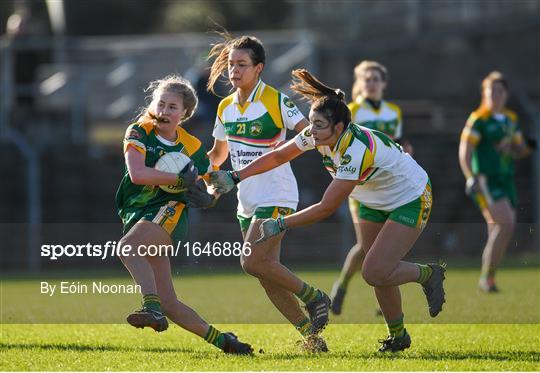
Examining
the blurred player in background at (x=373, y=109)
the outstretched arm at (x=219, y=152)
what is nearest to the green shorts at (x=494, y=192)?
the blurred player in background at (x=373, y=109)

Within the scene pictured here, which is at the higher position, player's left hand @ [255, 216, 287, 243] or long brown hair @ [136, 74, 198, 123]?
long brown hair @ [136, 74, 198, 123]

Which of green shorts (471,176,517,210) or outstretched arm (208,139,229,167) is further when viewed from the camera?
green shorts (471,176,517,210)

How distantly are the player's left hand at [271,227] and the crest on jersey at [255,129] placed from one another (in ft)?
Answer: 3.08

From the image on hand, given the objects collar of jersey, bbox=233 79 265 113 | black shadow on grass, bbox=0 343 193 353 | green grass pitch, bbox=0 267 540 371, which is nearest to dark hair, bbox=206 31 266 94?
collar of jersey, bbox=233 79 265 113

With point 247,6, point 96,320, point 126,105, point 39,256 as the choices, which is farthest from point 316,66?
point 247,6

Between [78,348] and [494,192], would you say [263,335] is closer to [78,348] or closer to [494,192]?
[78,348]

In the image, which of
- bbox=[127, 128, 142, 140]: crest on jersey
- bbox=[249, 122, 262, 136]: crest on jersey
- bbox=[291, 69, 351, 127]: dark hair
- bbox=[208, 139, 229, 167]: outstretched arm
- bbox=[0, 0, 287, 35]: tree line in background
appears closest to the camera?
bbox=[291, 69, 351, 127]: dark hair

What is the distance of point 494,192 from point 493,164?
1.24 ft

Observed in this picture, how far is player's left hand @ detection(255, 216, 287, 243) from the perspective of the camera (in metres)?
7.73

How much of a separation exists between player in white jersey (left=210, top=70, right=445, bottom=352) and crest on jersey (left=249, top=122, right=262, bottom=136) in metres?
0.36

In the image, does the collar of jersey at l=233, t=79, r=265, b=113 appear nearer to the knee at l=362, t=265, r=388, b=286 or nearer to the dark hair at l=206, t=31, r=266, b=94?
the dark hair at l=206, t=31, r=266, b=94

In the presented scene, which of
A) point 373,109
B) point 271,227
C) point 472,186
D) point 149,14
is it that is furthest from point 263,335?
point 149,14

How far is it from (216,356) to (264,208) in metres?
1.05

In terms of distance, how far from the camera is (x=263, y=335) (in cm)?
954
